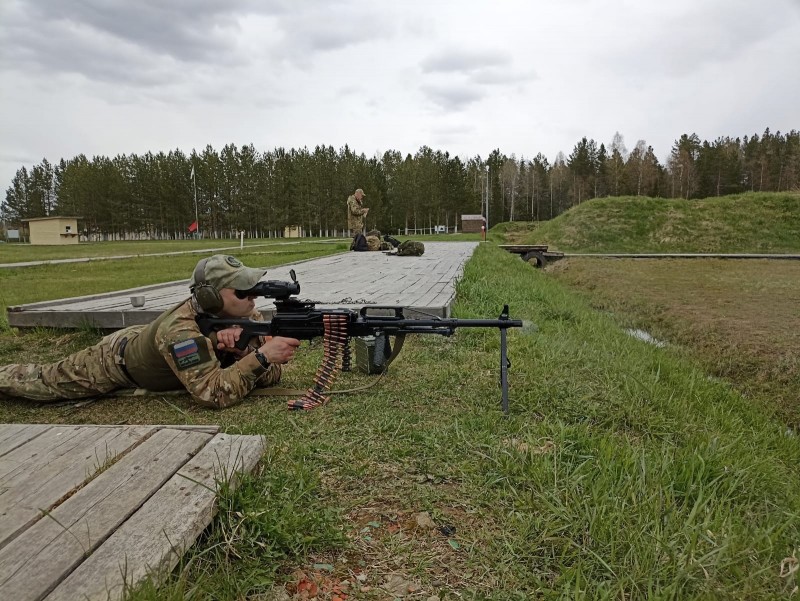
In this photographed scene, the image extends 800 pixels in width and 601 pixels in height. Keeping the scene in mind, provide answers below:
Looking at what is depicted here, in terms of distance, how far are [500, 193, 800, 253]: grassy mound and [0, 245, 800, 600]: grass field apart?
29509 millimetres

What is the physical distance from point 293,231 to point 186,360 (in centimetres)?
6992

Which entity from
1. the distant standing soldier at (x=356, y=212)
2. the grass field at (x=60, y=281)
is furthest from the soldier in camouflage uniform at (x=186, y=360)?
the distant standing soldier at (x=356, y=212)

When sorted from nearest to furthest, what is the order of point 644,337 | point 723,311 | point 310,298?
point 310,298 < point 644,337 < point 723,311

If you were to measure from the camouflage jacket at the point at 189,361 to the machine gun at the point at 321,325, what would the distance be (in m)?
0.15

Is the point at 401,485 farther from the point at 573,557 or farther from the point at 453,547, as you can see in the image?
the point at 573,557

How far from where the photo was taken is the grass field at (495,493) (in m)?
1.98

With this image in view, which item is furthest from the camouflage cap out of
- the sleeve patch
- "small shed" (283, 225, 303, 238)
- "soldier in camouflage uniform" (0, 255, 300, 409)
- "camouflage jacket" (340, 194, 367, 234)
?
"small shed" (283, 225, 303, 238)

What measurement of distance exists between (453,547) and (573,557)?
19.1 inches

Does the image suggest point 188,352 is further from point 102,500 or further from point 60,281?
point 60,281

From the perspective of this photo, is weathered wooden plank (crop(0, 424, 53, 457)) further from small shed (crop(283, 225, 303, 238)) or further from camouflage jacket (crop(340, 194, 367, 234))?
small shed (crop(283, 225, 303, 238))

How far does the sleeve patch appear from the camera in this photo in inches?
152

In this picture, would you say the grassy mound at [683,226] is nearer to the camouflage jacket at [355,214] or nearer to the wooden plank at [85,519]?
the camouflage jacket at [355,214]

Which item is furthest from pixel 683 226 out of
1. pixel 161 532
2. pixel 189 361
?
pixel 161 532

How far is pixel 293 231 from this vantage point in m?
71.9
